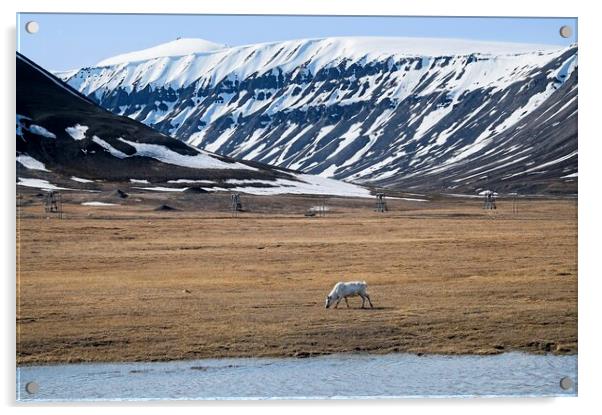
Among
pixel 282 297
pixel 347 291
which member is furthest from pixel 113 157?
pixel 347 291

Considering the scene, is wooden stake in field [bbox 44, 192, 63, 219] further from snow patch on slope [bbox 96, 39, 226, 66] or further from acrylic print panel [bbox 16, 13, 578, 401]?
snow patch on slope [bbox 96, 39, 226, 66]

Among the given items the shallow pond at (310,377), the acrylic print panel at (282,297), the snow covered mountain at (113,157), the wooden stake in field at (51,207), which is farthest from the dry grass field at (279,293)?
the snow covered mountain at (113,157)

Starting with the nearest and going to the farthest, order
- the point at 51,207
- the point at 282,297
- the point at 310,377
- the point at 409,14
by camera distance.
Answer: the point at 409,14
the point at 310,377
the point at 282,297
the point at 51,207

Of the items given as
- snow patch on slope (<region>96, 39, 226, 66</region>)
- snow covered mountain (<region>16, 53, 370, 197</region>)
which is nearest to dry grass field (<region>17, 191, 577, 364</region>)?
snow patch on slope (<region>96, 39, 226, 66</region>)

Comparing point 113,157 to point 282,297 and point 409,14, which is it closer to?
point 282,297
